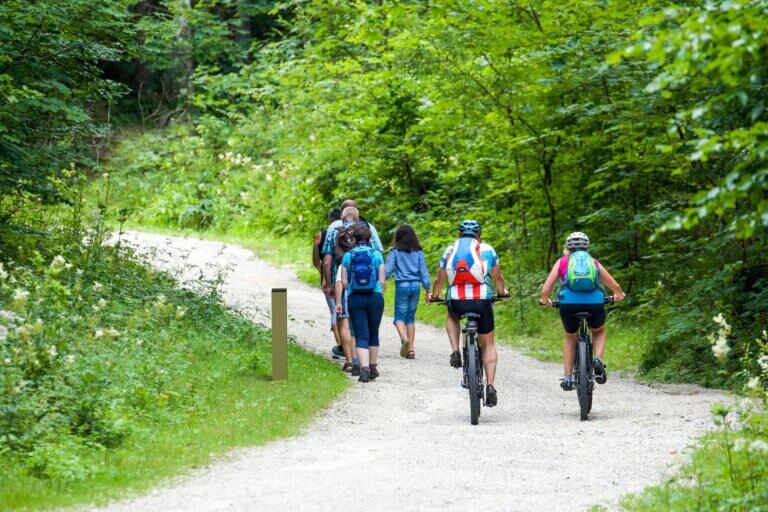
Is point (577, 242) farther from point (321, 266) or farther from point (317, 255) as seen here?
point (317, 255)

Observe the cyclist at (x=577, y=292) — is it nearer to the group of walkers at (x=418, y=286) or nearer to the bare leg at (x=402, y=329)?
the group of walkers at (x=418, y=286)

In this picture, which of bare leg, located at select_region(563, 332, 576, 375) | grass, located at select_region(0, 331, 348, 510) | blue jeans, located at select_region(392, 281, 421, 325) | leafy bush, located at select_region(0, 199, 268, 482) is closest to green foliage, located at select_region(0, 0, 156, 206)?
leafy bush, located at select_region(0, 199, 268, 482)

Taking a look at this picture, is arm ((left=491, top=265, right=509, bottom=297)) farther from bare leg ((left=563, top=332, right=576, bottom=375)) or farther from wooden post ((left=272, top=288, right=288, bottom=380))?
wooden post ((left=272, top=288, right=288, bottom=380))

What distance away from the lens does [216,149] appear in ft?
116

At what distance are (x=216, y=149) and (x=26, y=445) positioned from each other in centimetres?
2800

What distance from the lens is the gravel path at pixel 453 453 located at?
7117 mm

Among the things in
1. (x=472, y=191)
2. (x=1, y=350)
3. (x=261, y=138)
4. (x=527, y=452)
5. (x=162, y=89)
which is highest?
(x=162, y=89)

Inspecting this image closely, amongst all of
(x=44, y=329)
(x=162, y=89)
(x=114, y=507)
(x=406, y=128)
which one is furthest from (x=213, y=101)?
(x=114, y=507)

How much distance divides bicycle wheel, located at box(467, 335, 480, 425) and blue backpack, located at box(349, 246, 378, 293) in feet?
8.58

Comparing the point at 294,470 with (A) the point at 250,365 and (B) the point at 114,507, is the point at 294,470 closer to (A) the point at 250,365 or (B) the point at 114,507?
(B) the point at 114,507

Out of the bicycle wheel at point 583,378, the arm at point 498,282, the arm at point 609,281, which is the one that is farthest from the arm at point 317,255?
the bicycle wheel at point 583,378

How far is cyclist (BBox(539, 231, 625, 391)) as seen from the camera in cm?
1063

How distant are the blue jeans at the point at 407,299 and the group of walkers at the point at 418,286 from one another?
14mm

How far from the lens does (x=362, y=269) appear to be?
41.7 ft
